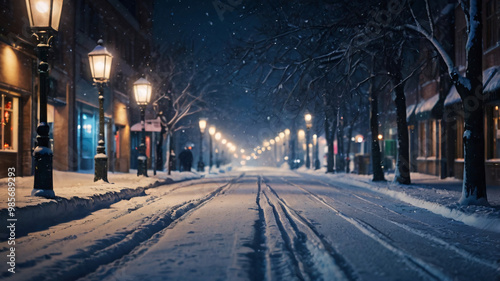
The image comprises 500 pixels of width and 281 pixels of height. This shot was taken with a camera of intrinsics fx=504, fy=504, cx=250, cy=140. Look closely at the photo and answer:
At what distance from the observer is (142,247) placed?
20.9 ft

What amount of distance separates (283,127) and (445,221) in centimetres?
5969

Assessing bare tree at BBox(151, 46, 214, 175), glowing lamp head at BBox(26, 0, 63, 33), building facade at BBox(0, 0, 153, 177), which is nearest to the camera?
glowing lamp head at BBox(26, 0, 63, 33)

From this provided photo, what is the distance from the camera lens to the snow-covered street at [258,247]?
495 centimetres

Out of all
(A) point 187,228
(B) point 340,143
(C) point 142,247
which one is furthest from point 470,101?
(B) point 340,143

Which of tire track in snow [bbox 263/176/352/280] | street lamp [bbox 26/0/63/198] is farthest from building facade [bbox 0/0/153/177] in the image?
tire track in snow [bbox 263/176/352/280]

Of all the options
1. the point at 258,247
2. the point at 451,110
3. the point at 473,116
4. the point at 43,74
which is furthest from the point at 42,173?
the point at 451,110

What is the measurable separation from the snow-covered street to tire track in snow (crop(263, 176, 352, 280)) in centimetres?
1

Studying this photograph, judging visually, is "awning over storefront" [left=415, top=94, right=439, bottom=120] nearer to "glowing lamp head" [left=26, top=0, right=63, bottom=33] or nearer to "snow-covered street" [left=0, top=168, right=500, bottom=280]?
"snow-covered street" [left=0, top=168, right=500, bottom=280]

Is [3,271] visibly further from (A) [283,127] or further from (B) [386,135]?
(A) [283,127]

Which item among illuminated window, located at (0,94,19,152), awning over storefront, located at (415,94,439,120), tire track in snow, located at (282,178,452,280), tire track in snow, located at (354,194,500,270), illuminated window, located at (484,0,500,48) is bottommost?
tire track in snow, located at (354,194,500,270)

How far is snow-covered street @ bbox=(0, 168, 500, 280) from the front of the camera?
495cm

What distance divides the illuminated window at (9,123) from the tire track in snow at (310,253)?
12295 mm

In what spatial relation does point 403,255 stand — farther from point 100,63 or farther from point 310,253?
point 100,63

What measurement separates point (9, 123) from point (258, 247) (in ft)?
47.4
